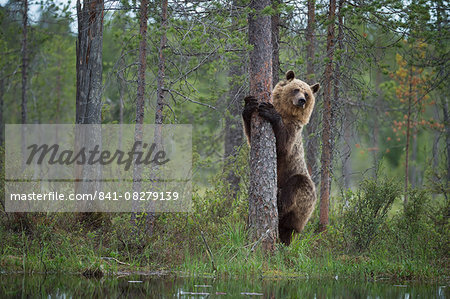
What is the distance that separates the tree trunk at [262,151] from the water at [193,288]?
3.23 feet

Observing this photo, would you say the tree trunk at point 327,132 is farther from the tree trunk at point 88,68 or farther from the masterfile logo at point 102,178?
the tree trunk at point 88,68

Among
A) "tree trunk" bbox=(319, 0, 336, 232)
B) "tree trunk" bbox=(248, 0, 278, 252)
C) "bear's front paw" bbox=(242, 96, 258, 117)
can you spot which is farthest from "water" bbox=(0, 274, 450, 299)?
"tree trunk" bbox=(319, 0, 336, 232)

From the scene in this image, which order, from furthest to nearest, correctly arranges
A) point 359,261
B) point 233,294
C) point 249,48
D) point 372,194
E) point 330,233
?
point 330,233 → point 372,194 → point 359,261 → point 249,48 → point 233,294

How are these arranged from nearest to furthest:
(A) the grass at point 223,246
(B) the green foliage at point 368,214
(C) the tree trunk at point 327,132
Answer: (A) the grass at point 223,246 < (B) the green foliage at point 368,214 < (C) the tree trunk at point 327,132

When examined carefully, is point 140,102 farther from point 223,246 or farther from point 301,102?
point 223,246

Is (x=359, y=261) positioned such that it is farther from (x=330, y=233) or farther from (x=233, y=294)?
(x=233, y=294)

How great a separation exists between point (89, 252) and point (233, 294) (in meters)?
3.02

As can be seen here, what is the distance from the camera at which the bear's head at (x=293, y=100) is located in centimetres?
955

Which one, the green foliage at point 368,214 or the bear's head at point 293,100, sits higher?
the bear's head at point 293,100

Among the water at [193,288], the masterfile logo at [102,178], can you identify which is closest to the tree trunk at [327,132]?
the masterfile logo at [102,178]

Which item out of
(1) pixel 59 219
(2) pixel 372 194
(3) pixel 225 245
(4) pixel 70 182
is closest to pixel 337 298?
(3) pixel 225 245

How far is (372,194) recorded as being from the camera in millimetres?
9984

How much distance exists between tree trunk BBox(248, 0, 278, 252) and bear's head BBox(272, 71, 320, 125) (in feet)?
3.40

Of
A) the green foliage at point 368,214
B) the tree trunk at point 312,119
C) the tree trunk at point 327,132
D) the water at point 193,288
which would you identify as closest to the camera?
the water at point 193,288
